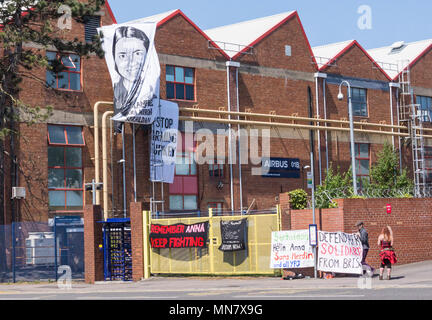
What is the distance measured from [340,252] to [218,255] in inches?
209

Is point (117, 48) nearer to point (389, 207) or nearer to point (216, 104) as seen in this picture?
point (216, 104)

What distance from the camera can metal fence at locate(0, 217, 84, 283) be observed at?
32.6m

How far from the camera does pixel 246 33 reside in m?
50.0

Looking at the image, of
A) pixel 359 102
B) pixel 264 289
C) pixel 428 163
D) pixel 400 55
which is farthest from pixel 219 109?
pixel 264 289

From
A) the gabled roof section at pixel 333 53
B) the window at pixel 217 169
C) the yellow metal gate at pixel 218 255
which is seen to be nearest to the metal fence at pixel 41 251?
the yellow metal gate at pixel 218 255

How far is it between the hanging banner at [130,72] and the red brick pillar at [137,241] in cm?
856

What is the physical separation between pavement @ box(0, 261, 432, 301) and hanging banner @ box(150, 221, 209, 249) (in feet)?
4.39

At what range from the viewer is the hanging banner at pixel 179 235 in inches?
1191

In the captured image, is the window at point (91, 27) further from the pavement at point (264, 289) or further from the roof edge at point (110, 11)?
the pavement at point (264, 289)

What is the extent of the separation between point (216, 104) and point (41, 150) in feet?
37.4

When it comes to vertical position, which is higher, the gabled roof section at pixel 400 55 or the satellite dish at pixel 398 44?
the satellite dish at pixel 398 44

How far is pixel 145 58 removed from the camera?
1566 inches

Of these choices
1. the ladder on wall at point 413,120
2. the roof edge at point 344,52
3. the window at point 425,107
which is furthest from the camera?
the window at point 425,107

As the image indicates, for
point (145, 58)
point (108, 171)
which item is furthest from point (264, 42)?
point (108, 171)
